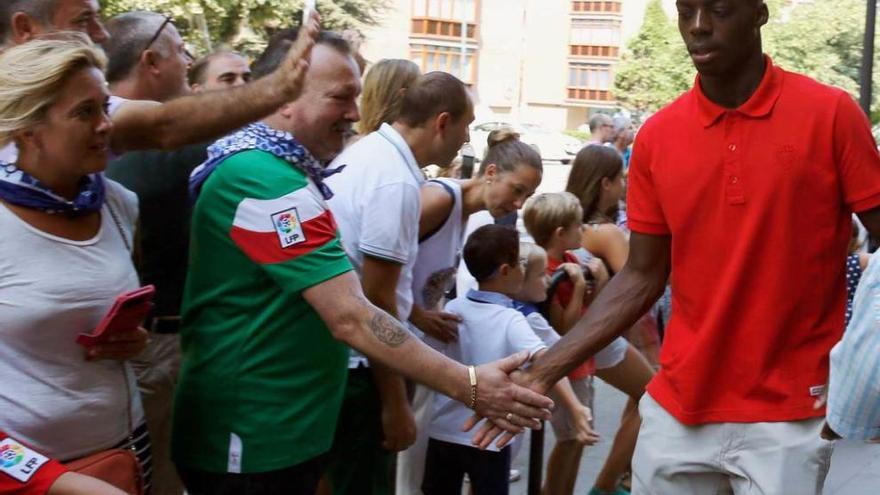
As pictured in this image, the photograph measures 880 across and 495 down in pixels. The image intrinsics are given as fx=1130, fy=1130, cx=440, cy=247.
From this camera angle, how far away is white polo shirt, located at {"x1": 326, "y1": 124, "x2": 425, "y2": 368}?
3.80 metres

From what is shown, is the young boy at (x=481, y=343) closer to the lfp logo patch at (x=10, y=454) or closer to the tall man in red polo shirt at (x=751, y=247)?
the tall man in red polo shirt at (x=751, y=247)

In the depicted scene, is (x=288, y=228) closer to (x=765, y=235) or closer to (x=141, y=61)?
(x=765, y=235)

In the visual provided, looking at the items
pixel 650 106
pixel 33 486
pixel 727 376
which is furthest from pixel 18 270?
pixel 650 106

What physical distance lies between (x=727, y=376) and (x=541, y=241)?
8.18 ft

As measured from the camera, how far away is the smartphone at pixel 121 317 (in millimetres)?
2654

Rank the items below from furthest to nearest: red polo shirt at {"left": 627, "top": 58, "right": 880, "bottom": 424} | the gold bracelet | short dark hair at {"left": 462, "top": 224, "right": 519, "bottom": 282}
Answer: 1. short dark hair at {"left": 462, "top": 224, "right": 519, "bottom": 282}
2. the gold bracelet
3. red polo shirt at {"left": 627, "top": 58, "right": 880, "bottom": 424}

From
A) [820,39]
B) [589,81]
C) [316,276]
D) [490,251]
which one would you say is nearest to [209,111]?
[316,276]

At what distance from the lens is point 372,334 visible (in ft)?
9.86

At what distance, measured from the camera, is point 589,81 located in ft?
238

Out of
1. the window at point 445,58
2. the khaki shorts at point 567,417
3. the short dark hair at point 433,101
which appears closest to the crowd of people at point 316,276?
the short dark hair at point 433,101

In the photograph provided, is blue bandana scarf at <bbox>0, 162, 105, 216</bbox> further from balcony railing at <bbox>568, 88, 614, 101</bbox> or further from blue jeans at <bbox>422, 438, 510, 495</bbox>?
balcony railing at <bbox>568, 88, 614, 101</bbox>

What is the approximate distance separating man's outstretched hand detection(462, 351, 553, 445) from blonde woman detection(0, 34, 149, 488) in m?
1.02

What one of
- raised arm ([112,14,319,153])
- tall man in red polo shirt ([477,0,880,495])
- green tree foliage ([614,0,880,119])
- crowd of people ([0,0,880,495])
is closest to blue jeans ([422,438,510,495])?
crowd of people ([0,0,880,495])

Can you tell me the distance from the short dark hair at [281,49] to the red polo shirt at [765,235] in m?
1.05
